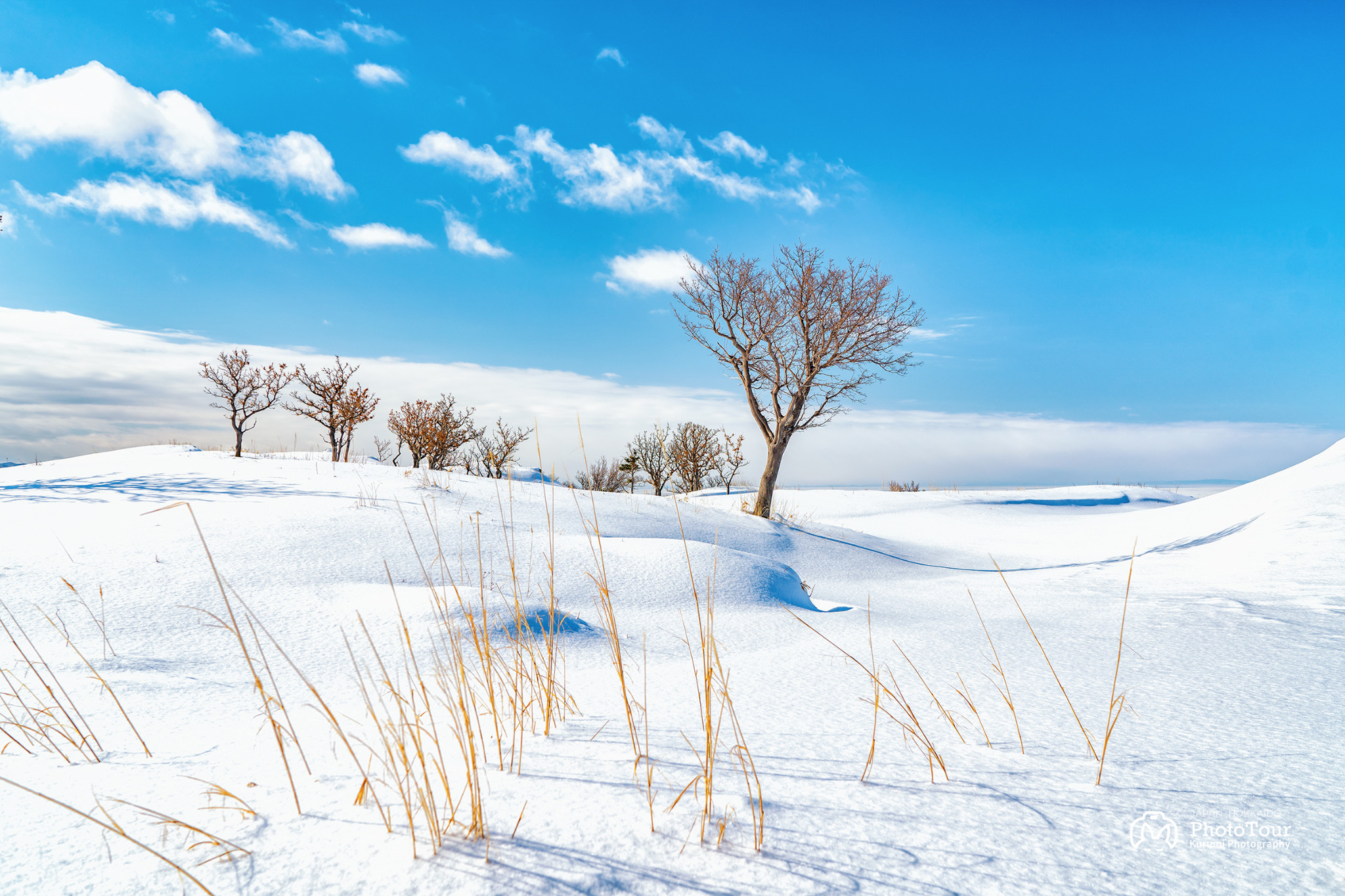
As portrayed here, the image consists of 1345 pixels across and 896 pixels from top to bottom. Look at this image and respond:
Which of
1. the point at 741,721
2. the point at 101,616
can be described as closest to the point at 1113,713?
the point at 741,721

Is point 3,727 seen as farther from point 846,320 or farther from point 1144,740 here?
point 846,320

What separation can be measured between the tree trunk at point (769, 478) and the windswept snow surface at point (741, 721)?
4832mm

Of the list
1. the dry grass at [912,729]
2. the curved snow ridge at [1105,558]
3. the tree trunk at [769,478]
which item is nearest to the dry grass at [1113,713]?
the dry grass at [912,729]

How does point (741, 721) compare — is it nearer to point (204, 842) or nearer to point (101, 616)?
point (204, 842)

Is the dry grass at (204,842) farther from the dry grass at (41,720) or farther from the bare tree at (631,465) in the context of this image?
the bare tree at (631,465)

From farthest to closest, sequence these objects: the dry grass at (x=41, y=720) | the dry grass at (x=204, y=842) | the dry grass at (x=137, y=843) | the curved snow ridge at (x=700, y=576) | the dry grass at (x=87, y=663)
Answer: the curved snow ridge at (x=700, y=576) → the dry grass at (x=87, y=663) → the dry grass at (x=41, y=720) → the dry grass at (x=204, y=842) → the dry grass at (x=137, y=843)

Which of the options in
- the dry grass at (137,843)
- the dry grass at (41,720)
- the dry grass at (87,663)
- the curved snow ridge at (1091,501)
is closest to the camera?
the dry grass at (137,843)

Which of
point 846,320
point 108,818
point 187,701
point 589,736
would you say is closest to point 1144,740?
point 589,736

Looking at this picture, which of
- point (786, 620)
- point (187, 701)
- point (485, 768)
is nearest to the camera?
point (485, 768)

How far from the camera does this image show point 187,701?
6.61 feet

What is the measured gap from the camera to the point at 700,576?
413 centimetres

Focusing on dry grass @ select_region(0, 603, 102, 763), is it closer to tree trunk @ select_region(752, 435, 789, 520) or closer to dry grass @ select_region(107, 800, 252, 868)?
dry grass @ select_region(107, 800, 252, 868)

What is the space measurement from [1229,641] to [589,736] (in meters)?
3.03

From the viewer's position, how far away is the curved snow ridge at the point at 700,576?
3896mm
